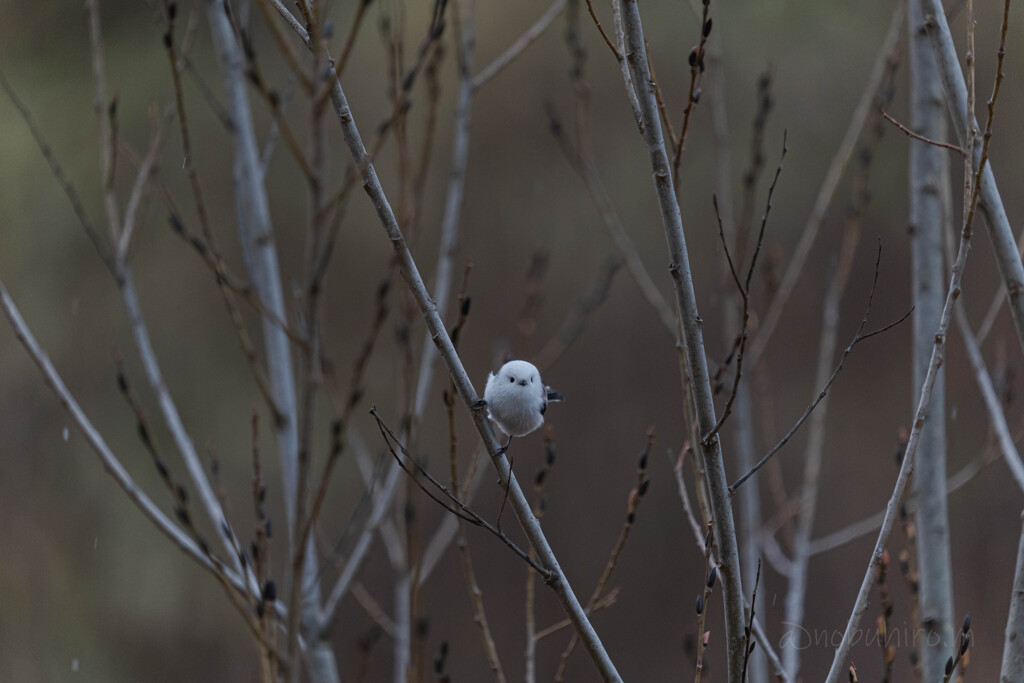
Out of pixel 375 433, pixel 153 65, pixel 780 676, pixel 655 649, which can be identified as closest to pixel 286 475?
pixel 780 676

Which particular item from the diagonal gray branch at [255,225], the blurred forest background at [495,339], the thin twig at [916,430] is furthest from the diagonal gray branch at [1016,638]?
the blurred forest background at [495,339]

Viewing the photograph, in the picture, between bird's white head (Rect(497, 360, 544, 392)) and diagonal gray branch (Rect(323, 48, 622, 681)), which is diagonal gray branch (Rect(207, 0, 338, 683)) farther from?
diagonal gray branch (Rect(323, 48, 622, 681))

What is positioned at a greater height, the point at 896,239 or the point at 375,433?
the point at 896,239

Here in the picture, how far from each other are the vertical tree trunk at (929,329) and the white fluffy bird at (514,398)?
17.0 inches

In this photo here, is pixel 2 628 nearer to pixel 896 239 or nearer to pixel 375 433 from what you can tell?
pixel 375 433

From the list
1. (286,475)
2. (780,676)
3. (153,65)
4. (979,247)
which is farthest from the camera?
(153,65)

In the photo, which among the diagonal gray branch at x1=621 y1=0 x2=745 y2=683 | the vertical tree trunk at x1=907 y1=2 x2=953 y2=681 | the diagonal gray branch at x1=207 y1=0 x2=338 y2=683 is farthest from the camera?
the diagonal gray branch at x1=207 y1=0 x2=338 y2=683

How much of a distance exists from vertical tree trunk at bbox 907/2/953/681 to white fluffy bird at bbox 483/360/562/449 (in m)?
0.43

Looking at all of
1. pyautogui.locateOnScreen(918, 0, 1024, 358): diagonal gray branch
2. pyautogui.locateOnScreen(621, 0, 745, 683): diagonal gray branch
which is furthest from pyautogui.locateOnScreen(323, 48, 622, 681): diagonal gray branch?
pyautogui.locateOnScreen(918, 0, 1024, 358): diagonal gray branch

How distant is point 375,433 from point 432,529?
0.37 metres

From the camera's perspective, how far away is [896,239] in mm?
2621

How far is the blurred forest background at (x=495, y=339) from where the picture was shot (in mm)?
2523

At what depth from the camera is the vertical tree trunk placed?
0.88 m

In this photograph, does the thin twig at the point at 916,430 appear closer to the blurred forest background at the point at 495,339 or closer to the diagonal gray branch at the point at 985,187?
the diagonal gray branch at the point at 985,187
